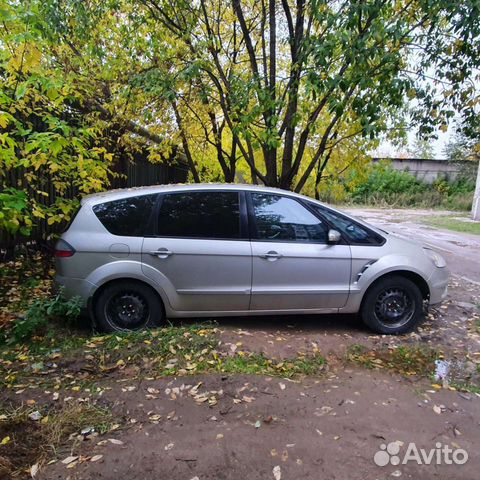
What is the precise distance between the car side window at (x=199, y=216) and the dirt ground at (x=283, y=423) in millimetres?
1052

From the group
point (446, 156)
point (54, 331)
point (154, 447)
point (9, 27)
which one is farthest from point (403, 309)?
point (446, 156)

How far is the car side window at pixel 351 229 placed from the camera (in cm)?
464

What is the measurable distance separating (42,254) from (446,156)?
Answer: 101 ft

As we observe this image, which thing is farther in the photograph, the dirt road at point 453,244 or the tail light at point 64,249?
the dirt road at point 453,244

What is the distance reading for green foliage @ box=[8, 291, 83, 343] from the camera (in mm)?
4180

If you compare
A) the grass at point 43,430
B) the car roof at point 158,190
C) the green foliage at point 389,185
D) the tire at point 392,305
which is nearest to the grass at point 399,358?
the tire at point 392,305

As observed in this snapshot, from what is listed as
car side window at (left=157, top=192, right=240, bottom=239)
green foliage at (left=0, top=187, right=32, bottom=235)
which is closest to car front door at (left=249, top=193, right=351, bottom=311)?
car side window at (left=157, top=192, right=240, bottom=239)

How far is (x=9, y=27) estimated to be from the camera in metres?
4.39

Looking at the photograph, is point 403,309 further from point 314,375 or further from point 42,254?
point 42,254

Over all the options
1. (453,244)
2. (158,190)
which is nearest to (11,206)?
(158,190)

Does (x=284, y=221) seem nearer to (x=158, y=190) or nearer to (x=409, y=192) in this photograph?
(x=158, y=190)

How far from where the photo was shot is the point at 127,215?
440cm

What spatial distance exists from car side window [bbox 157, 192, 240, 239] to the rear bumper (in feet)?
7.26

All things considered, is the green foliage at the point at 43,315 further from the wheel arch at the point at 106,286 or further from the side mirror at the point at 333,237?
the side mirror at the point at 333,237
